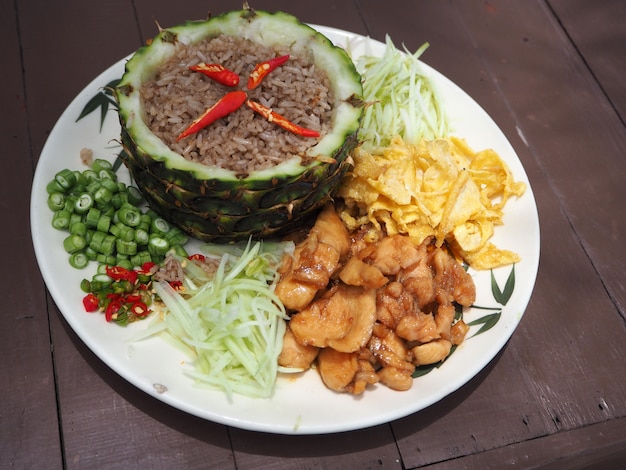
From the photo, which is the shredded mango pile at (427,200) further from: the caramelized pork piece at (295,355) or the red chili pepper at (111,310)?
the red chili pepper at (111,310)

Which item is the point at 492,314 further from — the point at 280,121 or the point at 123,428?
the point at 123,428

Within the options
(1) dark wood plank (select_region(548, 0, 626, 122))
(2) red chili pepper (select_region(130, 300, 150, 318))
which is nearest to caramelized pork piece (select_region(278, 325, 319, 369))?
(2) red chili pepper (select_region(130, 300, 150, 318))

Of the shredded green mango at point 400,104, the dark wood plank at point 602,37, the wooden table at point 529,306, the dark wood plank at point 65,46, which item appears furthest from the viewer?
the dark wood plank at point 602,37

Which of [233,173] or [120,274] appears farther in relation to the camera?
[120,274]

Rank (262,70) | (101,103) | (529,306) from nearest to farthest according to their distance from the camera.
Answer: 1. (262,70)
2. (101,103)
3. (529,306)

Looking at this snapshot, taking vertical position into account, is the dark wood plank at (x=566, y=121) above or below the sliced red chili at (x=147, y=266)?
below

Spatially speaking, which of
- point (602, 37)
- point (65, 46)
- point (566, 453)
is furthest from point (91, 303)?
point (602, 37)

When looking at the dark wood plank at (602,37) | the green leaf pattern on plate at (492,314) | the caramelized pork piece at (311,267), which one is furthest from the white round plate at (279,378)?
the dark wood plank at (602,37)
